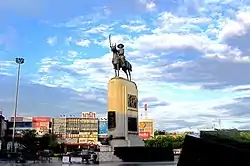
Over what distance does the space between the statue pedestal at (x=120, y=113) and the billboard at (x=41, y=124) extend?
104 metres

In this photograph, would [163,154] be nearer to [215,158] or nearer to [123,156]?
[123,156]

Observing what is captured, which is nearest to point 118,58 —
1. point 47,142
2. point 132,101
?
point 132,101

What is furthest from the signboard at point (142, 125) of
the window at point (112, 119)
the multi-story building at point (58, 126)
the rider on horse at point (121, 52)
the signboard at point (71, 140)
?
the window at point (112, 119)

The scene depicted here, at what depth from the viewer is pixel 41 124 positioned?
144250mm

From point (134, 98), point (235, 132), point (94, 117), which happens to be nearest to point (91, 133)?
point (94, 117)

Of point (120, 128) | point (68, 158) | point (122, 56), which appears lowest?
point (68, 158)

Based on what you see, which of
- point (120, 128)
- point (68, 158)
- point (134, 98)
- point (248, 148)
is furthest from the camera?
point (134, 98)

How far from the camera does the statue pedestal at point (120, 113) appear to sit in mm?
41125

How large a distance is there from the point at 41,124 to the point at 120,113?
107764mm

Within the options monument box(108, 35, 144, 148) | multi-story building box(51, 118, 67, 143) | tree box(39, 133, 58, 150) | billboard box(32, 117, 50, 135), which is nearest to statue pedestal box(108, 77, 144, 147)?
monument box(108, 35, 144, 148)

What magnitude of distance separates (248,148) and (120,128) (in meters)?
34.7

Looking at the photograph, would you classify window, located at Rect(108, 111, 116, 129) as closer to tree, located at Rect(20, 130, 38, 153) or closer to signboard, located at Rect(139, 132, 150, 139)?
tree, located at Rect(20, 130, 38, 153)

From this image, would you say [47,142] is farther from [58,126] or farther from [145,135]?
[145,135]

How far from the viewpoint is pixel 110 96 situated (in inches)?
1647
